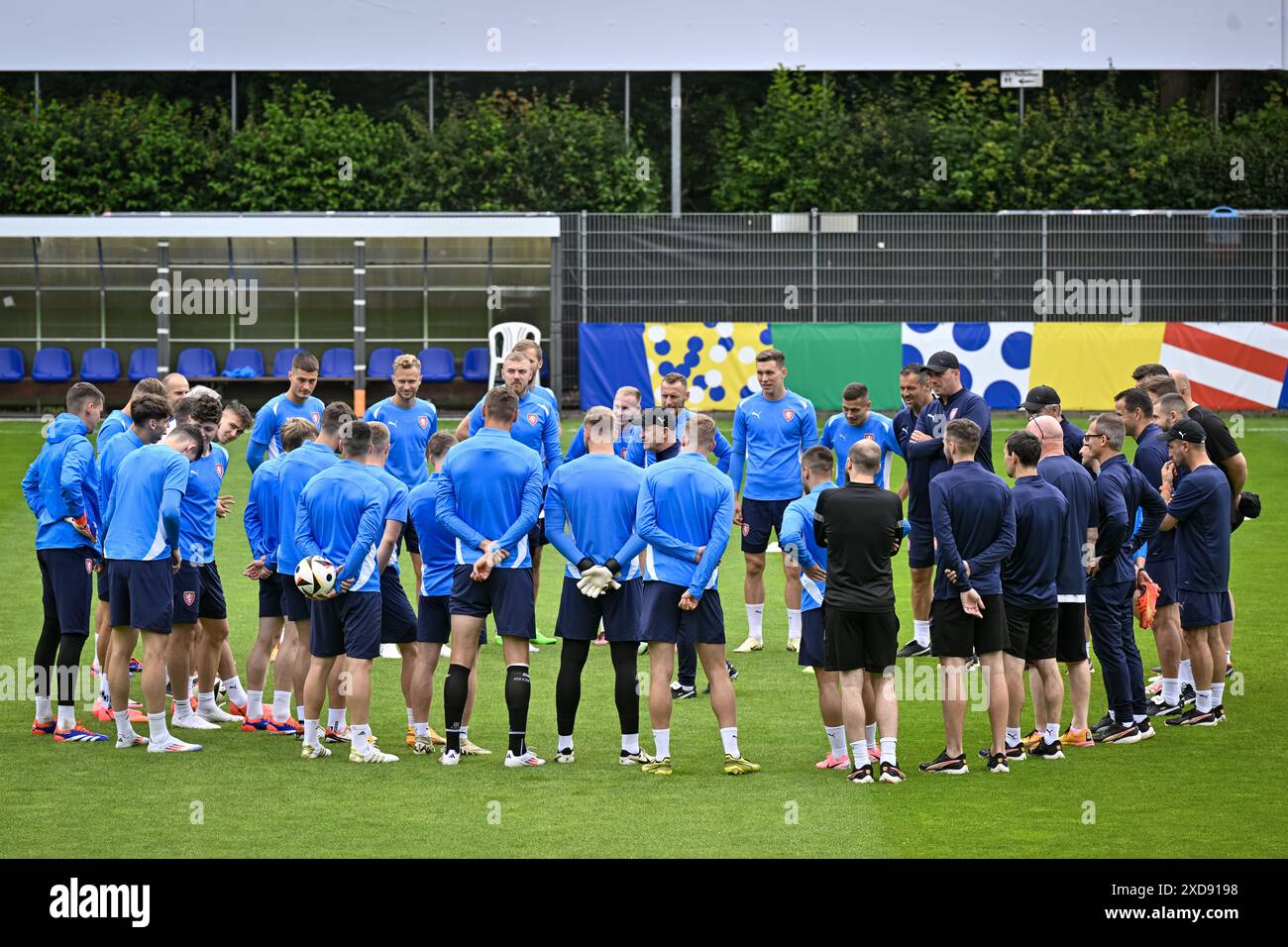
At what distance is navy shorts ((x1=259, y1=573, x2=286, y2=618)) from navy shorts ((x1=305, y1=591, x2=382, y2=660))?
92 cm

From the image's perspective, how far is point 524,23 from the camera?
33.3 meters

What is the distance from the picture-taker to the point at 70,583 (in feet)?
33.0

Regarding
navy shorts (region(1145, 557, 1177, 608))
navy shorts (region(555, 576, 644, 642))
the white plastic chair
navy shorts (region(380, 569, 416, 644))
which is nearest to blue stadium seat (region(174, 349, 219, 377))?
the white plastic chair

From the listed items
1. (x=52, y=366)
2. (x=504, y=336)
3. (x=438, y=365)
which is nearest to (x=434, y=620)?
(x=504, y=336)

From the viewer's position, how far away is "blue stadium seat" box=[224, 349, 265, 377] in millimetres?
29875

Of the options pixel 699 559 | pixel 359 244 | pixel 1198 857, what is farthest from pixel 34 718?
pixel 359 244

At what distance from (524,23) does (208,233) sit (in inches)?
366

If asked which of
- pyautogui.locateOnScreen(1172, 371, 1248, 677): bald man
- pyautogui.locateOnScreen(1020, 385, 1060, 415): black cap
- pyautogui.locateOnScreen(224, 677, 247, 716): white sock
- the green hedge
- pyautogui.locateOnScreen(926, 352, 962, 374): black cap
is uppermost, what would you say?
the green hedge

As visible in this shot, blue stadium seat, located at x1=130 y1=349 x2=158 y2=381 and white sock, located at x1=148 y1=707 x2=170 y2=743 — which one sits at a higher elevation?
blue stadium seat, located at x1=130 y1=349 x2=158 y2=381

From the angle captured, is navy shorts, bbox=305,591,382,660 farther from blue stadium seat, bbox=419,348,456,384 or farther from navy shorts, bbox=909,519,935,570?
blue stadium seat, bbox=419,348,456,384

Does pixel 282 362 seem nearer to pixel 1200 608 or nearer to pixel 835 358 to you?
pixel 835 358

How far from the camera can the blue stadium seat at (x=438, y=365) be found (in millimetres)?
29656

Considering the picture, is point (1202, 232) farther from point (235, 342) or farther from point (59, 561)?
point (59, 561)

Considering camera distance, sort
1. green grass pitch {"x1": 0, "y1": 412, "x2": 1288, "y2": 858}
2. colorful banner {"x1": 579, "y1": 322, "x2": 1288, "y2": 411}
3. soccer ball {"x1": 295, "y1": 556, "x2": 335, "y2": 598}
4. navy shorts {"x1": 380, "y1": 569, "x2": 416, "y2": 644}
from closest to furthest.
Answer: green grass pitch {"x1": 0, "y1": 412, "x2": 1288, "y2": 858} → soccer ball {"x1": 295, "y1": 556, "x2": 335, "y2": 598} → navy shorts {"x1": 380, "y1": 569, "x2": 416, "y2": 644} → colorful banner {"x1": 579, "y1": 322, "x2": 1288, "y2": 411}
